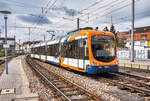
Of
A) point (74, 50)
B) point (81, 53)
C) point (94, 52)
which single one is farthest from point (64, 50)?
point (94, 52)

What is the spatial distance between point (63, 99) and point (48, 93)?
3.68 ft

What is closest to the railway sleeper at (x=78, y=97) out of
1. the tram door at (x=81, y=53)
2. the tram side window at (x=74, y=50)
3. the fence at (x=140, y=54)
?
the tram door at (x=81, y=53)

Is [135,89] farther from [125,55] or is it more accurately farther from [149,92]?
[125,55]

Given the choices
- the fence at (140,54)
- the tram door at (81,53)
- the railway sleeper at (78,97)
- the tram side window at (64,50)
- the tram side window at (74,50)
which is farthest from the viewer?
the fence at (140,54)

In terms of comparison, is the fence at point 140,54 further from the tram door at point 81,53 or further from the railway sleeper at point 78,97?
the railway sleeper at point 78,97

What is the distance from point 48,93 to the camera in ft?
20.2

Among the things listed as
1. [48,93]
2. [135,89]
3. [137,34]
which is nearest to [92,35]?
[135,89]

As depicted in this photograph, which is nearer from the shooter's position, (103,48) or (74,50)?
(103,48)

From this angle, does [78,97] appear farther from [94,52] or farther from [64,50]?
[64,50]

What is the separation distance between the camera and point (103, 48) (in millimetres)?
9117

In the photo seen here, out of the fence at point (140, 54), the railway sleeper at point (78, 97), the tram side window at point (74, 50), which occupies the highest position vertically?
the tram side window at point (74, 50)

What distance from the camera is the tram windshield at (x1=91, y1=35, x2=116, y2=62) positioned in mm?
8845

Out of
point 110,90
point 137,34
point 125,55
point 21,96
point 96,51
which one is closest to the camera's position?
point 21,96

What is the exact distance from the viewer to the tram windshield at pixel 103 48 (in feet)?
29.0
